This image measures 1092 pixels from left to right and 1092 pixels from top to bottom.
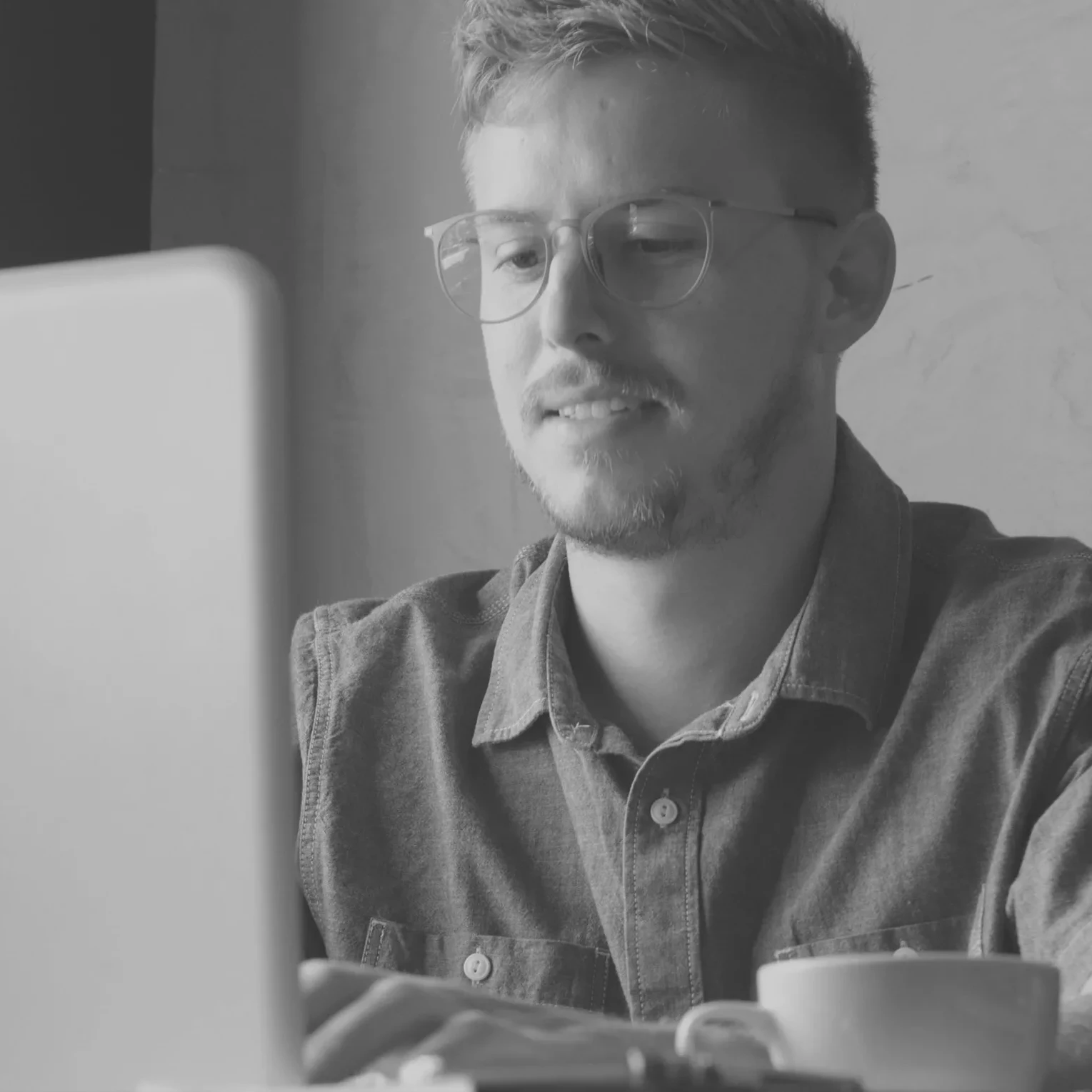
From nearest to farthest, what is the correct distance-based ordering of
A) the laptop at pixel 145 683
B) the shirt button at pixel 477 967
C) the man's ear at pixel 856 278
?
the laptop at pixel 145 683 → the shirt button at pixel 477 967 → the man's ear at pixel 856 278

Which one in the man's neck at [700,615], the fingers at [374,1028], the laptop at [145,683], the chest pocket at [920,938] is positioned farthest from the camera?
the man's neck at [700,615]

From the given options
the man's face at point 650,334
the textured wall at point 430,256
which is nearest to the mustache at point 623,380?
the man's face at point 650,334

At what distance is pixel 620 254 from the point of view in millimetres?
1405

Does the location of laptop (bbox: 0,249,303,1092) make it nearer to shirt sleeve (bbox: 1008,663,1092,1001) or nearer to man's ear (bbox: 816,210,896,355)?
shirt sleeve (bbox: 1008,663,1092,1001)

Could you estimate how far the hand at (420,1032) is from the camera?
615mm

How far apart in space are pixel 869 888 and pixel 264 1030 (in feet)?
2.80

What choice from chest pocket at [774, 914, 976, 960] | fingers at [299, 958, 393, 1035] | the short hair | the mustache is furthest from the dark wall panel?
fingers at [299, 958, 393, 1035]

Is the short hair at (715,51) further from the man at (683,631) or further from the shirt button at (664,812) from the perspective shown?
the shirt button at (664,812)

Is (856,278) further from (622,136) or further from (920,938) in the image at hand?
(920,938)

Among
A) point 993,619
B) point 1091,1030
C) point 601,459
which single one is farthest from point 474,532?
point 1091,1030

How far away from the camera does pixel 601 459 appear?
143 centimetres

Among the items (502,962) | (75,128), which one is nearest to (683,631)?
(502,962)

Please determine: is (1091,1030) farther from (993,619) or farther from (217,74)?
(217,74)

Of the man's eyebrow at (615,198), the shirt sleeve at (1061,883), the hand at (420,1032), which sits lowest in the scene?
the shirt sleeve at (1061,883)
